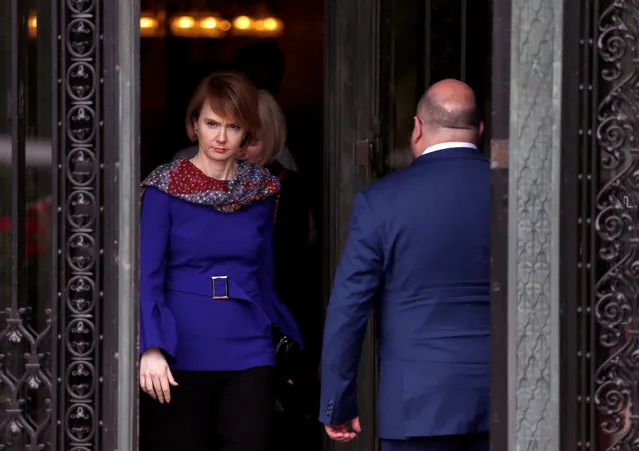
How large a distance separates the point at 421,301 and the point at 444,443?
19.5 inches

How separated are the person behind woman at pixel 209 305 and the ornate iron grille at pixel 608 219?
4.61ft

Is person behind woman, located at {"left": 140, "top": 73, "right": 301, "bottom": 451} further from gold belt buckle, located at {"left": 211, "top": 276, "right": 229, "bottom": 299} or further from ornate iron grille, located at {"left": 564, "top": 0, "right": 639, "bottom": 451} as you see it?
ornate iron grille, located at {"left": 564, "top": 0, "right": 639, "bottom": 451}

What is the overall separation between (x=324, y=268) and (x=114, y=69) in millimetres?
2232

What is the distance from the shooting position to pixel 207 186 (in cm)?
591

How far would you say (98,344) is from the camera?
17.3 ft

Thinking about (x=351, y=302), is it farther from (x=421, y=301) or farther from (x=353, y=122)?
(x=353, y=122)

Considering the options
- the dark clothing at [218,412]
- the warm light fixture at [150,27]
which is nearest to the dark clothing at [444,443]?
the dark clothing at [218,412]

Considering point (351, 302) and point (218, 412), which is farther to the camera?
point (218, 412)

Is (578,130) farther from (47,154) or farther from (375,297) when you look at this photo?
(47,154)

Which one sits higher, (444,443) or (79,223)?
(79,223)

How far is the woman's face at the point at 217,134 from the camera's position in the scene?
19.4 ft

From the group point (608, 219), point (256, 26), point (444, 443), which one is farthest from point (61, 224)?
point (256, 26)

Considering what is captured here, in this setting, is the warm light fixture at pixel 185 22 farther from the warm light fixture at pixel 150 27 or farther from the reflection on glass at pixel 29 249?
the reflection on glass at pixel 29 249

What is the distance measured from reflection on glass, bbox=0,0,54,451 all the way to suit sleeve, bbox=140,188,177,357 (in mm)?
519
